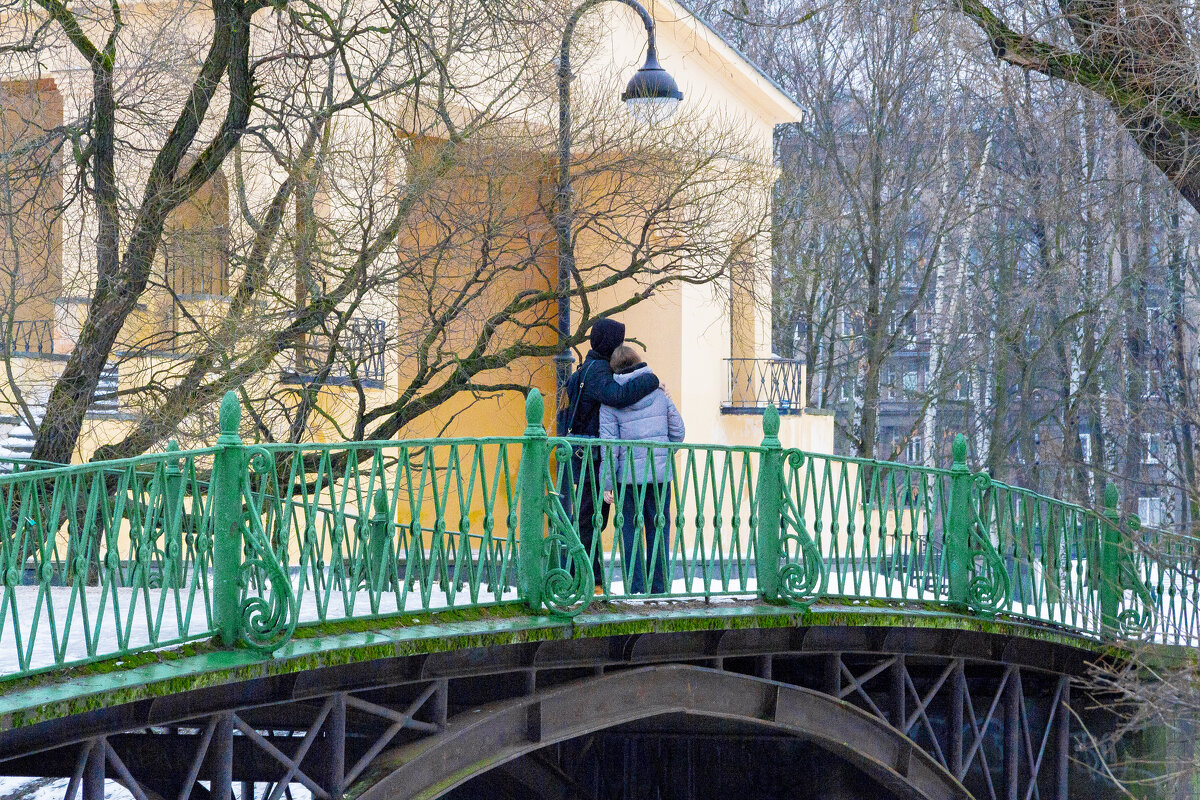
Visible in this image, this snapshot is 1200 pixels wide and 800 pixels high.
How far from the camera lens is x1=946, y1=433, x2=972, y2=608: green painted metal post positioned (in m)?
10.1

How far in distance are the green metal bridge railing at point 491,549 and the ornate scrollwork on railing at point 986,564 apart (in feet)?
0.05

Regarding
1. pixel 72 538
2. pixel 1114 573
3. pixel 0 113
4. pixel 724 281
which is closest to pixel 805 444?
pixel 724 281

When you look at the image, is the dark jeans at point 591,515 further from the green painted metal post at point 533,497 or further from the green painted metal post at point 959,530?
the green painted metal post at point 959,530

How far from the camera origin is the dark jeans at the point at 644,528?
8180mm

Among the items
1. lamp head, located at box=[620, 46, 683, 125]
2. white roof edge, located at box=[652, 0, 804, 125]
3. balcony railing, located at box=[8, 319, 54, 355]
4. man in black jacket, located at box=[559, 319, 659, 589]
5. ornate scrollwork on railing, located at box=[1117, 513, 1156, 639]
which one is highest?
white roof edge, located at box=[652, 0, 804, 125]

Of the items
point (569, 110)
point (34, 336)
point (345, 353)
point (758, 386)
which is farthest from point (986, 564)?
point (34, 336)

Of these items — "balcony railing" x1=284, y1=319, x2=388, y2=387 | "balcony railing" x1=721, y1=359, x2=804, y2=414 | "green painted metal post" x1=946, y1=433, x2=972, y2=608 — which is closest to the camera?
"green painted metal post" x1=946, y1=433, x2=972, y2=608

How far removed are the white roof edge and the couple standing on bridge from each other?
8.93 m

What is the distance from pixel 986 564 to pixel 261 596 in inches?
235

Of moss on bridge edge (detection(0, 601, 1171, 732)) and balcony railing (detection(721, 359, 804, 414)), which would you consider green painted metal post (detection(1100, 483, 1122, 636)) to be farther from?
balcony railing (detection(721, 359, 804, 414))

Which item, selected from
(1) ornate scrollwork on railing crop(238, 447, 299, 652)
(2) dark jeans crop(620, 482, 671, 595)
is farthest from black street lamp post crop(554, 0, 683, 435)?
(1) ornate scrollwork on railing crop(238, 447, 299, 652)

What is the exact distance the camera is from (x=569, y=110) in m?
11.9

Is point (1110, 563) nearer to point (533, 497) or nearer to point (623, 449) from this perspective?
point (623, 449)

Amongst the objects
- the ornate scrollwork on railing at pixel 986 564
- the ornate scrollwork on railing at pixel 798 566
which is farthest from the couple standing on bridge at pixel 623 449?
the ornate scrollwork on railing at pixel 986 564
